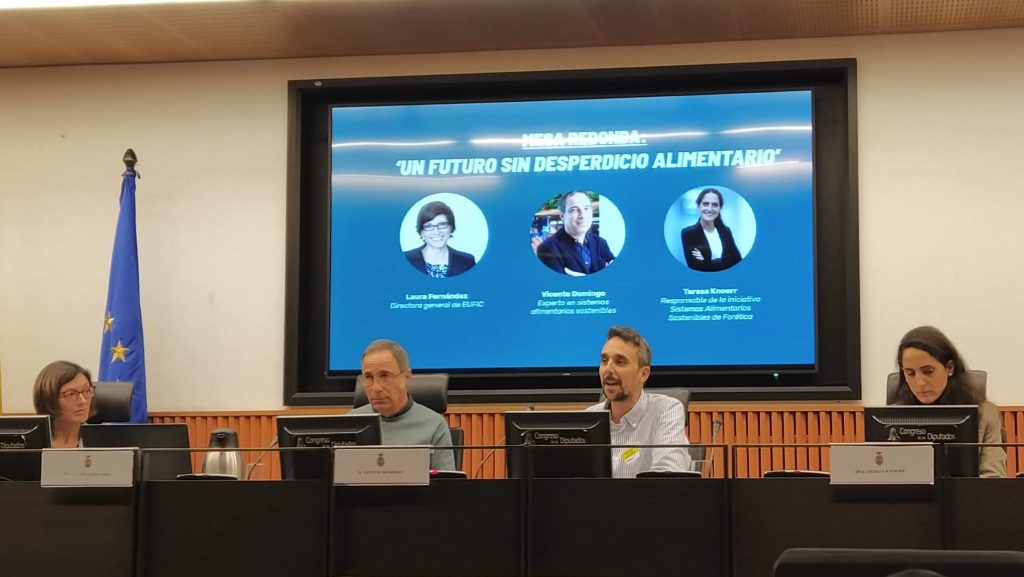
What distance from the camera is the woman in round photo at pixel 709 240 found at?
20.7 ft

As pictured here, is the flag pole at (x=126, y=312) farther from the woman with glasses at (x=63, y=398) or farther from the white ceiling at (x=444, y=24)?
the woman with glasses at (x=63, y=398)

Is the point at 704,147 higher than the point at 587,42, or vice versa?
the point at 587,42

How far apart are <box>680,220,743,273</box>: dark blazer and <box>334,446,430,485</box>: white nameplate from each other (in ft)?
11.5

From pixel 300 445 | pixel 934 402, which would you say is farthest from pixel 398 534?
pixel 934 402

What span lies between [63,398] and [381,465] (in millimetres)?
Answer: 1844

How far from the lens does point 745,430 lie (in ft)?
20.1

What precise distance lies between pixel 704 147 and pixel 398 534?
3820mm

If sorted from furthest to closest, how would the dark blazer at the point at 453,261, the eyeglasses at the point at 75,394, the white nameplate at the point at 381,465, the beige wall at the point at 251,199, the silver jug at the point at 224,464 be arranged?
the dark blazer at the point at 453,261
the beige wall at the point at 251,199
the eyeglasses at the point at 75,394
the silver jug at the point at 224,464
the white nameplate at the point at 381,465

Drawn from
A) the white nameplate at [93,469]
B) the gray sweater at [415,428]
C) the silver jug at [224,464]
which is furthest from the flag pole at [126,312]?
the white nameplate at [93,469]

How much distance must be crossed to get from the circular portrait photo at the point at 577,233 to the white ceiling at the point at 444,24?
858mm

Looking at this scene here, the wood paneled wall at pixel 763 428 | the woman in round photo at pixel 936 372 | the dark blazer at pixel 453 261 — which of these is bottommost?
the wood paneled wall at pixel 763 428

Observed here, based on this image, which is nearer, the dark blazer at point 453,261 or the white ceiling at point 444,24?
the white ceiling at point 444,24

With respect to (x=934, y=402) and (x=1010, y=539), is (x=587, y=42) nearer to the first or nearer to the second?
(x=934, y=402)

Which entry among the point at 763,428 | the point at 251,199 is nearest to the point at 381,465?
the point at 763,428
